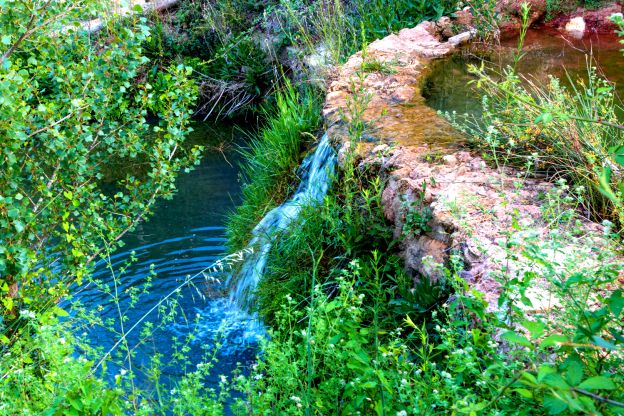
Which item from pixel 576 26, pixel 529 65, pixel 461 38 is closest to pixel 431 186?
pixel 529 65

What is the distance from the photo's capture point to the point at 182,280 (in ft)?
18.9

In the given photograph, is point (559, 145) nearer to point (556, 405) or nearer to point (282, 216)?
point (282, 216)

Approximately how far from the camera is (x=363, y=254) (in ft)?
13.8

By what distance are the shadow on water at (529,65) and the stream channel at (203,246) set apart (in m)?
0.01

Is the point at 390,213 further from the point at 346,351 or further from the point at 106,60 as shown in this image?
the point at 106,60

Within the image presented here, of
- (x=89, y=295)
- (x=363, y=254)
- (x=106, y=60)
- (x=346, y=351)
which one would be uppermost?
(x=106, y=60)

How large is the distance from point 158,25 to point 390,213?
25.7 ft

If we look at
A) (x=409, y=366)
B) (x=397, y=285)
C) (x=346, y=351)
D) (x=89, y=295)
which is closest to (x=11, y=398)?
(x=346, y=351)

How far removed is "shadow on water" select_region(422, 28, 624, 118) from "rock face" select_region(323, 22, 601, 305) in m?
0.42

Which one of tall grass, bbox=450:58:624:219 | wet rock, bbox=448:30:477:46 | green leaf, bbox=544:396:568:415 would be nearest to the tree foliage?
tall grass, bbox=450:58:624:219

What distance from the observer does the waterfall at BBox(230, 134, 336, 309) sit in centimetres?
502

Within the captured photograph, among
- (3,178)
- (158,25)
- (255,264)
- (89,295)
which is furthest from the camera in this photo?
(158,25)

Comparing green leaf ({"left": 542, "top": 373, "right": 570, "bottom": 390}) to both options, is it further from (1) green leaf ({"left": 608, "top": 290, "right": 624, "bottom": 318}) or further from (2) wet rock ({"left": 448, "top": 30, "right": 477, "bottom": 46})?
(2) wet rock ({"left": 448, "top": 30, "right": 477, "bottom": 46})

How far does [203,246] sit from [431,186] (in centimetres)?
328
